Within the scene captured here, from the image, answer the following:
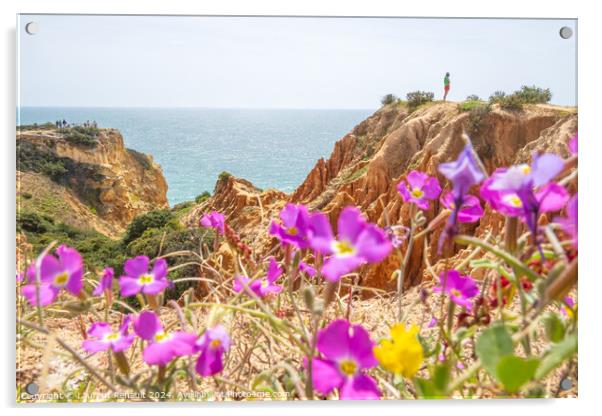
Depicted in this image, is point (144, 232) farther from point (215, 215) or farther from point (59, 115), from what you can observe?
point (215, 215)

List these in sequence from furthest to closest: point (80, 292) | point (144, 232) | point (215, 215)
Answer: point (144, 232) → point (215, 215) → point (80, 292)

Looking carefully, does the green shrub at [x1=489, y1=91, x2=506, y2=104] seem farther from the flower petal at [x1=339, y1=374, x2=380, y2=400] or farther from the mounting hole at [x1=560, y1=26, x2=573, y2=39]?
the flower petal at [x1=339, y1=374, x2=380, y2=400]

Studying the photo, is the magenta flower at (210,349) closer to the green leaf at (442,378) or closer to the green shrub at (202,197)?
the green leaf at (442,378)

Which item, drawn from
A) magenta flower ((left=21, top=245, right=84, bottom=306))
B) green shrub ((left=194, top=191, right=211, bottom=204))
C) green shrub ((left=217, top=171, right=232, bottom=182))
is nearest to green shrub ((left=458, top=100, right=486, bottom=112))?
green shrub ((left=217, top=171, right=232, bottom=182))

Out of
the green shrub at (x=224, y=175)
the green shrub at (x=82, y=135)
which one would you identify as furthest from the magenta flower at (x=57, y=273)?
the green shrub at (x=224, y=175)

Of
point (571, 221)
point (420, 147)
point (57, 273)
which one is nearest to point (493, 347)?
point (571, 221)

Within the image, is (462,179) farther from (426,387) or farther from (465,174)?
(426,387)
